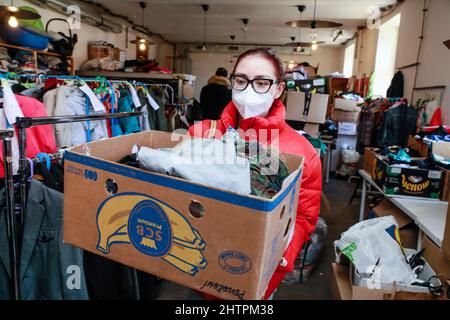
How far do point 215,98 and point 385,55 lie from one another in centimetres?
367

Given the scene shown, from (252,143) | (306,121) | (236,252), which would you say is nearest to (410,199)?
(306,121)

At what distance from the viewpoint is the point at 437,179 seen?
2385 millimetres

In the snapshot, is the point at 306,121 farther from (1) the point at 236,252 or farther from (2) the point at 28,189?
(1) the point at 236,252

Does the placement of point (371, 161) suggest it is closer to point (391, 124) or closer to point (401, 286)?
point (391, 124)

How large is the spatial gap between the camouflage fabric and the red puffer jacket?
0.23 metres

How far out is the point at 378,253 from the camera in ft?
6.26

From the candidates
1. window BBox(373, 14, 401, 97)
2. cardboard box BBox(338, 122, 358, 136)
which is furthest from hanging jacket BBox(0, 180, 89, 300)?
window BBox(373, 14, 401, 97)

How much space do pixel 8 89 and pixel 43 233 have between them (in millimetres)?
841

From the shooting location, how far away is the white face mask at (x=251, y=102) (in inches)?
46.6

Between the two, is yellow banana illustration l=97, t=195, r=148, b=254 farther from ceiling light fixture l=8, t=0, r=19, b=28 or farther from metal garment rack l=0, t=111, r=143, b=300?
ceiling light fixture l=8, t=0, r=19, b=28

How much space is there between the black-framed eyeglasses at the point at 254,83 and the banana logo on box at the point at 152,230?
2.11ft

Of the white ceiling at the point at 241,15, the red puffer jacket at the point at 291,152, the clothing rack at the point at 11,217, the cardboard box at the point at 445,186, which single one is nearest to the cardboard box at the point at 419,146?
the cardboard box at the point at 445,186

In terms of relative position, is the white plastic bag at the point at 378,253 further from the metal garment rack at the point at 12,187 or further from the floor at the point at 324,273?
the metal garment rack at the point at 12,187

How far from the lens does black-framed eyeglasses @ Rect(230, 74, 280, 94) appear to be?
1158 mm
